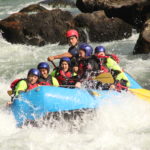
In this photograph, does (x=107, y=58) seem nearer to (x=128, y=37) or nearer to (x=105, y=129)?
(x=105, y=129)

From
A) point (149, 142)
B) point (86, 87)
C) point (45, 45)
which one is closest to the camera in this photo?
point (149, 142)

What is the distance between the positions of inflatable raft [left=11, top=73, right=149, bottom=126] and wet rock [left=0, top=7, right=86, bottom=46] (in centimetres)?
718

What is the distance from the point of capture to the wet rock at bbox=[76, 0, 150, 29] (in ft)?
44.8

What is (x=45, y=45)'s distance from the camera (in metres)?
12.9

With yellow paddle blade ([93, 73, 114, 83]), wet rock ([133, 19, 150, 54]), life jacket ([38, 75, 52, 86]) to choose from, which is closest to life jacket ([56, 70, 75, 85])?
life jacket ([38, 75, 52, 86])

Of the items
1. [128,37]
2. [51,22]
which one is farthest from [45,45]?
[128,37]

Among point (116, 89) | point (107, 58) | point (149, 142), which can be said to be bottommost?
point (149, 142)

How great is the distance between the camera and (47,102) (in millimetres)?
5520

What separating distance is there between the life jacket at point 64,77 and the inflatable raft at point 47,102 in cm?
69

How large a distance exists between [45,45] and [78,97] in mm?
7369

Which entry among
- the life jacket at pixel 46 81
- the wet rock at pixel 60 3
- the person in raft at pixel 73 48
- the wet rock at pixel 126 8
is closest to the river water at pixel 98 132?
the life jacket at pixel 46 81

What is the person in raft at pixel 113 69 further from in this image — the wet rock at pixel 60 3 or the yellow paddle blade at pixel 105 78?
the wet rock at pixel 60 3

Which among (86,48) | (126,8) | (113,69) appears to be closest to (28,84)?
(86,48)

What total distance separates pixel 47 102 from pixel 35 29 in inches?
302
